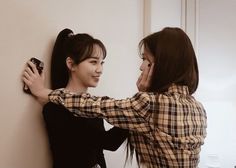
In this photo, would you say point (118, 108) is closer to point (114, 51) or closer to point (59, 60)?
point (59, 60)

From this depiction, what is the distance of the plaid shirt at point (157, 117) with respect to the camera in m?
0.98

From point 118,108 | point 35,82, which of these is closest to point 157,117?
point 118,108

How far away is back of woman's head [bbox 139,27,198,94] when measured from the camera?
1.04 meters

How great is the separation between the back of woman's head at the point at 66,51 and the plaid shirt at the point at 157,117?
15cm

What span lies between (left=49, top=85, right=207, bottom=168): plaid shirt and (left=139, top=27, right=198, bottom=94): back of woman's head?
32 millimetres

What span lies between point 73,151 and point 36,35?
44 cm

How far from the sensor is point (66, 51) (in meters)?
1.18

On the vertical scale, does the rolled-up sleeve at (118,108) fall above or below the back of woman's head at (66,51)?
below

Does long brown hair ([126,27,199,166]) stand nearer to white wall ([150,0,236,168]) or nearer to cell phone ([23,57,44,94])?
cell phone ([23,57,44,94])

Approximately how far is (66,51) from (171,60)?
1.34 ft

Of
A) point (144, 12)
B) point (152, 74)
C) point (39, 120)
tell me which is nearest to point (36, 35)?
point (39, 120)
